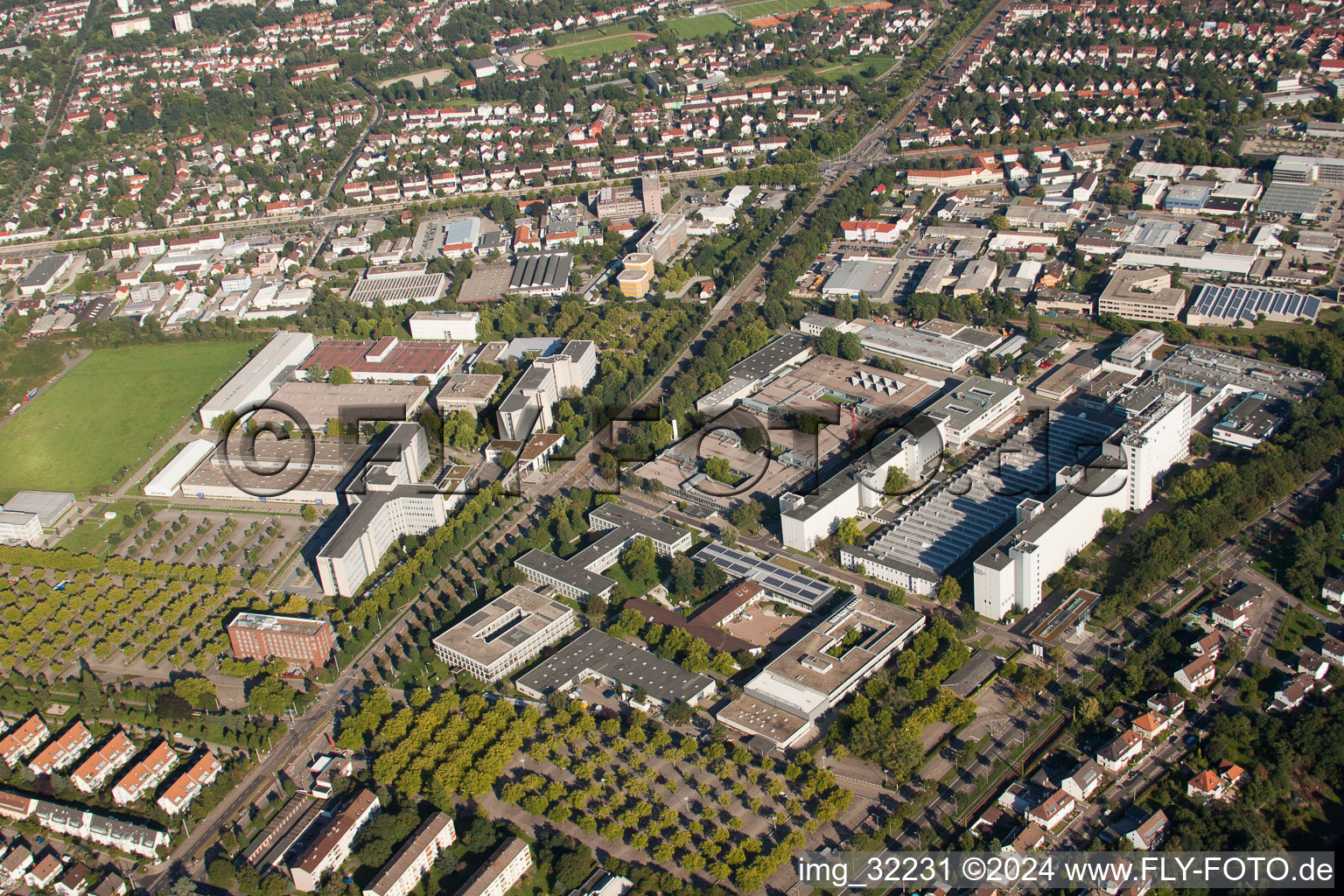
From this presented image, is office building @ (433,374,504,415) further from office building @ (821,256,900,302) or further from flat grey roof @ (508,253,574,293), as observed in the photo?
office building @ (821,256,900,302)

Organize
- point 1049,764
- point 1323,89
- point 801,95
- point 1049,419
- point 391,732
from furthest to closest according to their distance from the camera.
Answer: point 801,95 → point 1323,89 → point 1049,419 → point 391,732 → point 1049,764

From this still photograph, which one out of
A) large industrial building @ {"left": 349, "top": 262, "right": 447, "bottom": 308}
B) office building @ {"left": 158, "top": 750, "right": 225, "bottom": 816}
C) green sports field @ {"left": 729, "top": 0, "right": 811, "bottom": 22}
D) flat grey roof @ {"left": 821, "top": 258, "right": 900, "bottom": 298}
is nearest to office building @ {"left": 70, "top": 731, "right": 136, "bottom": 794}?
office building @ {"left": 158, "top": 750, "right": 225, "bottom": 816}

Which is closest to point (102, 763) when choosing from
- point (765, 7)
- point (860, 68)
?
point (860, 68)

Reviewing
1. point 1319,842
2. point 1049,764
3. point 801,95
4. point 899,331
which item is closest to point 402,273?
point 899,331

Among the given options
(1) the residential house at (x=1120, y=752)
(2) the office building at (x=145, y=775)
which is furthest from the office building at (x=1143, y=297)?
(2) the office building at (x=145, y=775)

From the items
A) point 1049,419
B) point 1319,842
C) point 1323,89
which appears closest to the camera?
point 1319,842

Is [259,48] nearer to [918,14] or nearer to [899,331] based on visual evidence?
[918,14]
